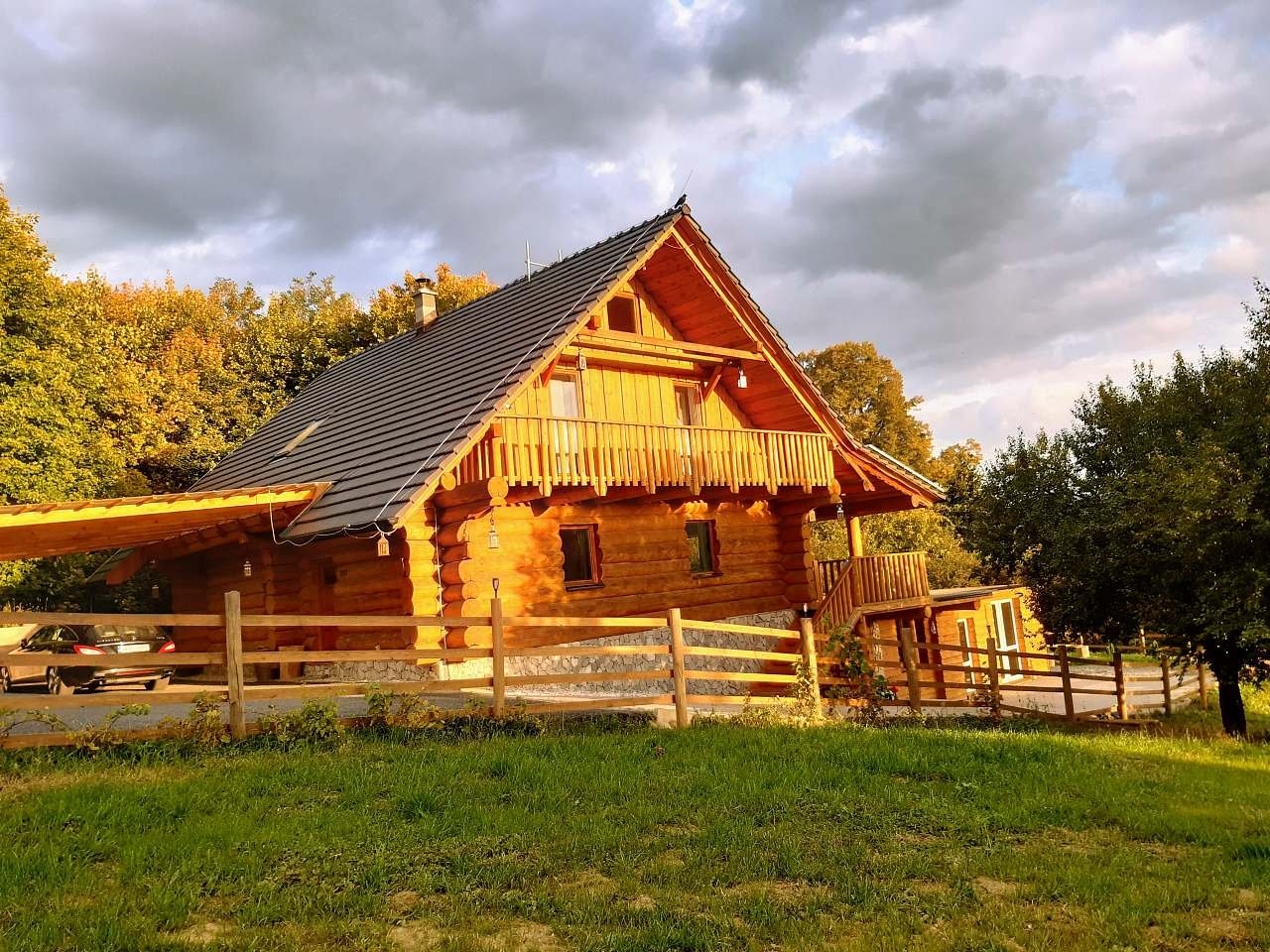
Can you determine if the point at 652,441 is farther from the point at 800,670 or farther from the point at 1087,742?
the point at 1087,742

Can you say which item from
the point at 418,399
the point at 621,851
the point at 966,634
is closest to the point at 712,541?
the point at 418,399

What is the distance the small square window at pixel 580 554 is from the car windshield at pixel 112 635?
7.63 metres

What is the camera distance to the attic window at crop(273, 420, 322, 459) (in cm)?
2041

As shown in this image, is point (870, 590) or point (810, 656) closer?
point (810, 656)

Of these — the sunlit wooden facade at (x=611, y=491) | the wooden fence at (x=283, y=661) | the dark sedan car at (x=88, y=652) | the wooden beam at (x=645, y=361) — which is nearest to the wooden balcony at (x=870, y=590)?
the sunlit wooden facade at (x=611, y=491)

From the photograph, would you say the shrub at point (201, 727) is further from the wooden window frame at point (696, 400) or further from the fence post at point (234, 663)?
the wooden window frame at point (696, 400)

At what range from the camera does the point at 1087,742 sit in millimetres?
10438

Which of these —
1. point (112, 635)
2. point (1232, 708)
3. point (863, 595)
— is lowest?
point (1232, 708)

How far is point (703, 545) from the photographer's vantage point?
20.6 meters

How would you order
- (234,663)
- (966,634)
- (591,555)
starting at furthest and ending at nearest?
(966,634) → (591,555) → (234,663)

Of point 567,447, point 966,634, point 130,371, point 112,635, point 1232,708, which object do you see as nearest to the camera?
point 567,447

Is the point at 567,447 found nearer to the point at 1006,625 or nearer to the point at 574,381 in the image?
the point at 574,381

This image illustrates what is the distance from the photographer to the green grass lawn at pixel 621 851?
15.9 ft

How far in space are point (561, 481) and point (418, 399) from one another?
3907 millimetres
